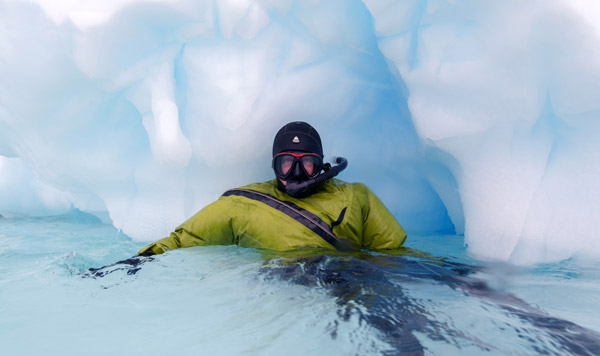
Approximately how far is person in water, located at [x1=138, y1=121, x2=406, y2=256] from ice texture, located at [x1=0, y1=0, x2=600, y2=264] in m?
0.46

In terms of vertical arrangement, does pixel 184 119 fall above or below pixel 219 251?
above

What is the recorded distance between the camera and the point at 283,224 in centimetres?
207

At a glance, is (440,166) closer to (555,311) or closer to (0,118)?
(555,311)

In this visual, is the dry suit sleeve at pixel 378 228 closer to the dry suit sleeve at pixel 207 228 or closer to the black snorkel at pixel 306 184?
the black snorkel at pixel 306 184

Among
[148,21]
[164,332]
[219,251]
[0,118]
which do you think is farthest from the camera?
[0,118]

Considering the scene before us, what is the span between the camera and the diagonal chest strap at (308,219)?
81.5 inches

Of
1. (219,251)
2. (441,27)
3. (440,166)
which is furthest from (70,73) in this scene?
(440,166)

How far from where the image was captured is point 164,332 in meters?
1.11

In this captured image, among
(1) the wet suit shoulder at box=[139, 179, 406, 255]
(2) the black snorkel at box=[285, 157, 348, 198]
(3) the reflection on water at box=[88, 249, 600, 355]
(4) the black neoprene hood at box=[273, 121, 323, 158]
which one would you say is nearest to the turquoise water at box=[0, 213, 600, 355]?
(3) the reflection on water at box=[88, 249, 600, 355]

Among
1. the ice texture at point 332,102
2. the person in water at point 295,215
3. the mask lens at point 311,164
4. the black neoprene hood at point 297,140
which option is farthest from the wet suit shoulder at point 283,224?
the ice texture at point 332,102

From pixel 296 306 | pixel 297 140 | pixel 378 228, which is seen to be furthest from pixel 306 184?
pixel 296 306

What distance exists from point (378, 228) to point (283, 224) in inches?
21.5

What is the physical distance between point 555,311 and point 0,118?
3.47m

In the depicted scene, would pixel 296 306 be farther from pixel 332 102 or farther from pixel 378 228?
pixel 332 102
